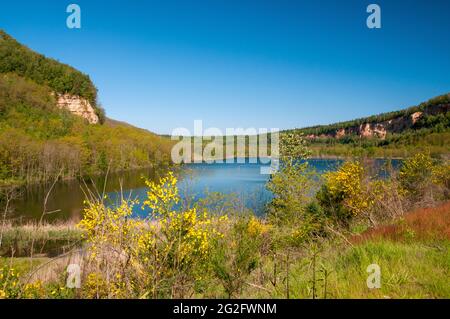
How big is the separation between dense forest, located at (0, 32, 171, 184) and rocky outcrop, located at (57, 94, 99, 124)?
245 cm

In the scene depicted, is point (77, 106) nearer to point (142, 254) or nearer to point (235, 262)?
point (142, 254)

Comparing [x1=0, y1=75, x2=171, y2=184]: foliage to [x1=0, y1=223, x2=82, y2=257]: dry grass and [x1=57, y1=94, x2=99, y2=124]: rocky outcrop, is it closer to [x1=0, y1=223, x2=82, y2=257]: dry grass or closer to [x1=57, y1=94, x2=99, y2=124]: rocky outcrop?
[x1=57, y1=94, x2=99, y2=124]: rocky outcrop

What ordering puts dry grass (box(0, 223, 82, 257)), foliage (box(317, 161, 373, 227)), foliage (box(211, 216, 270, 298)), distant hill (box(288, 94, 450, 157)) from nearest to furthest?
foliage (box(211, 216, 270, 298))
foliage (box(317, 161, 373, 227))
dry grass (box(0, 223, 82, 257))
distant hill (box(288, 94, 450, 157))

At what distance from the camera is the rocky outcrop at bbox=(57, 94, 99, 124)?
120 metres

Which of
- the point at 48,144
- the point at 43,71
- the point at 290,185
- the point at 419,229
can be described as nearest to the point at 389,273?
the point at 419,229

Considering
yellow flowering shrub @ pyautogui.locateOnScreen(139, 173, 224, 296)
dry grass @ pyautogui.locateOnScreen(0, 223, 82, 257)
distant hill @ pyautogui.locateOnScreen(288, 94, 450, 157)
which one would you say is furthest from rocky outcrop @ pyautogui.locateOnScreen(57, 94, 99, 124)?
yellow flowering shrub @ pyautogui.locateOnScreen(139, 173, 224, 296)

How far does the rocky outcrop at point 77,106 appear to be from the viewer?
120363 mm

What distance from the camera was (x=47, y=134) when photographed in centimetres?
7788

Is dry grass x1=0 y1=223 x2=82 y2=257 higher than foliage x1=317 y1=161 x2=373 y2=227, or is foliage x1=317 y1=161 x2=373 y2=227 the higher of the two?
foliage x1=317 y1=161 x2=373 y2=227

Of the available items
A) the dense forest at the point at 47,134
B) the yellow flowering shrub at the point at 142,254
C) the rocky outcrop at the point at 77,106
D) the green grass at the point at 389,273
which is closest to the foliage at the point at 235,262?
the yellow flowering shrub at the point at 142,254

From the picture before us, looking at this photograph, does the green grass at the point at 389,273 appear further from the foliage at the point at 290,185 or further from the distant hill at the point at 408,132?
the distant hill at the point at 408,132

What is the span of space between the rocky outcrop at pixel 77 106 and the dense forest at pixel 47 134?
2450 mm

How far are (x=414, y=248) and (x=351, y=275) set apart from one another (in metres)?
1.78
